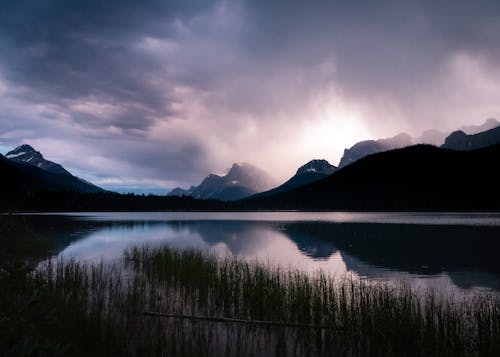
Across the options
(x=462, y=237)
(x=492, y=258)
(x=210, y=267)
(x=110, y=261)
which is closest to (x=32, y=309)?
(x=210, y=267)

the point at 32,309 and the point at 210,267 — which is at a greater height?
the point at 32,309

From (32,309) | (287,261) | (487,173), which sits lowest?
(287,261)

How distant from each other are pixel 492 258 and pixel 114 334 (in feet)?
111

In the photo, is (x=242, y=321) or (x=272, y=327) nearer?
(x=242, y=321)

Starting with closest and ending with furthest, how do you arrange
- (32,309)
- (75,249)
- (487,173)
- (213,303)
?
(32,309)
(213,303)
(75,249)
(487,173)

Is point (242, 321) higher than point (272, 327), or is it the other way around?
point (242, 321)

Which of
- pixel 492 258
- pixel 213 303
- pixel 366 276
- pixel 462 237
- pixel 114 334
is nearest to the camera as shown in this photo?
pixel 114 334

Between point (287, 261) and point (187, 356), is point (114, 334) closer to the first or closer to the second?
point (187, 356)

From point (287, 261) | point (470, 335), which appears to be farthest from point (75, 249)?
point (470, 335)

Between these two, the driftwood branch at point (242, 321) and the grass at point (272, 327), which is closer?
the grass at point (272, 327)

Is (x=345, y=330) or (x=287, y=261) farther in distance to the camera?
(x=287, y=261)

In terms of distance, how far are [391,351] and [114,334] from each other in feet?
27.2

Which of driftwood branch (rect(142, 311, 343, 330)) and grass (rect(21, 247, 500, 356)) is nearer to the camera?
grass (rect(21, 247, 500, 356))

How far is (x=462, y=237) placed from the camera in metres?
50.4
